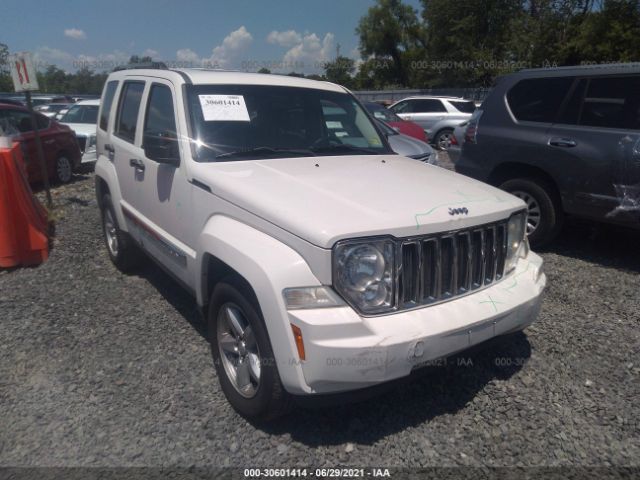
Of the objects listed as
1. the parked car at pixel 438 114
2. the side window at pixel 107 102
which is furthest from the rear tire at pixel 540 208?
the parked car at pixel 438 114

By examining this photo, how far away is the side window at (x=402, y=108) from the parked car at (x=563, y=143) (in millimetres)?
10902

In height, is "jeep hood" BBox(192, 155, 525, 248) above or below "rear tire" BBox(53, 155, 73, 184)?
above

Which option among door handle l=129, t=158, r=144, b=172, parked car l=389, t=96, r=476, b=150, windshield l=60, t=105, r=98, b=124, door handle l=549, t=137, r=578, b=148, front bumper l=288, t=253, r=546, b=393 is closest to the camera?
front bumper l=288, t=253, r=546, b=393

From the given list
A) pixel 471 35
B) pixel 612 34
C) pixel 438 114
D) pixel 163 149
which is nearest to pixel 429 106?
pixel 438 114

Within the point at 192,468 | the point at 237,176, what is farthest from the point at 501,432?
the point at 237,176

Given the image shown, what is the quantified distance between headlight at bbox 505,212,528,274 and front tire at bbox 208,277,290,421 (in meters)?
1.57

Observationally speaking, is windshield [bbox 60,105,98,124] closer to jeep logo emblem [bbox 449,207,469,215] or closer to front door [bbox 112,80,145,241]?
Result: front door [bbox 112,80,145,241]

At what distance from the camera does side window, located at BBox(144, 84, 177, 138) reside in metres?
3.71

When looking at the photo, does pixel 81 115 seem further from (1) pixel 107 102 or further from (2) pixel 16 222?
(1) pixel 107 102

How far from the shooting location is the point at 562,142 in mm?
5188

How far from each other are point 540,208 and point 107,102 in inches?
189

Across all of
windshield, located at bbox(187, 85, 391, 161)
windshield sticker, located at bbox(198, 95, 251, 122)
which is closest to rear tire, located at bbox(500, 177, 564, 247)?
windshield, located at bbox(187, 85, 391, 161)

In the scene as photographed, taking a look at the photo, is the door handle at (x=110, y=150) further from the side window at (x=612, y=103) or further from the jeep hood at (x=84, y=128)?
the jeep hood at (x=84, y=128)

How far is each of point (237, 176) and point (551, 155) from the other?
12.2 feet
